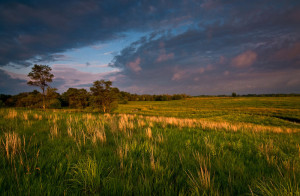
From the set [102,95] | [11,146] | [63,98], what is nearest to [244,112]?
[102,95]

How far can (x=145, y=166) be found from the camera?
76.7 inches

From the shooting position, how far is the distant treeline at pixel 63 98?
30.1 meters

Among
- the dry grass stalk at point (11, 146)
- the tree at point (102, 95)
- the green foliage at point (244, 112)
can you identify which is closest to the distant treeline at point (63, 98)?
the tree at point (102, 95)

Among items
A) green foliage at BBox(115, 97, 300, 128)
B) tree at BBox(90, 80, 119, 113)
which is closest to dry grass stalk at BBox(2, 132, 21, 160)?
tree at BBox(90, 80, 119, 113)

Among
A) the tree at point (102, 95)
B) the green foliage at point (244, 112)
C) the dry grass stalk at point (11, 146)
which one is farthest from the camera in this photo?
the green foliage at point (244, 112)

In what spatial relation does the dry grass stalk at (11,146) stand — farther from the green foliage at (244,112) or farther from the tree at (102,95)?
the green foliage at (244,112)

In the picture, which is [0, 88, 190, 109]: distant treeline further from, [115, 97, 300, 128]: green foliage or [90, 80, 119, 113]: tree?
[115, 97, 300, 128]: green foliage

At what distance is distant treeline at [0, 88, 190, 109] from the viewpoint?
30.1 metres

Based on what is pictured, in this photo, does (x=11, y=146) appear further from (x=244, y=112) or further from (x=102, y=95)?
(x=244, y=112)

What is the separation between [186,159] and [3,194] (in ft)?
7.93

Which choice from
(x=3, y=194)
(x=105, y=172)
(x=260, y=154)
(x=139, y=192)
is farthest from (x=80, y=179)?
(x=260, y=154)

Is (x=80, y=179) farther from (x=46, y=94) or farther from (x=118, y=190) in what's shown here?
(x=46, y=94)

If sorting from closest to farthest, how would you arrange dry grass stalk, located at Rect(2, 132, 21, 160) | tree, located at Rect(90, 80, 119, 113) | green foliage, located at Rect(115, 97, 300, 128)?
dry grass stalk, located at Rect(2, 132, 21, 160), tree, located at Rect(90, 80, 119, 113), green foliage, located at Rect(115, 97, 300, 128)

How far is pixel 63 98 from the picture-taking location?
249 ft
